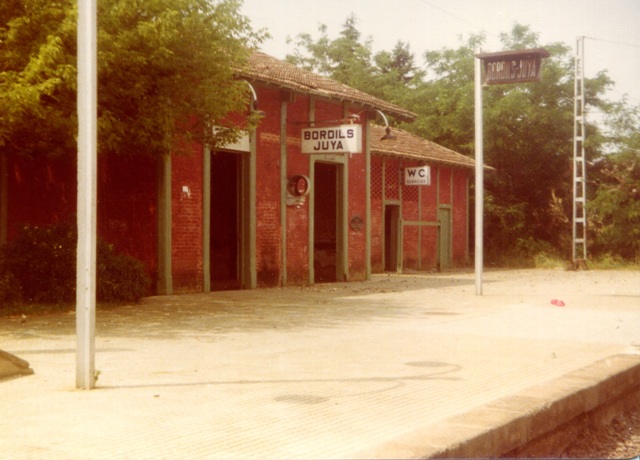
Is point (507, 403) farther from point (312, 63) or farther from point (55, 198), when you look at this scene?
point (312, 63)

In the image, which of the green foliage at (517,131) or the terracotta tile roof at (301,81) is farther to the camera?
the green foliage at (517,131)

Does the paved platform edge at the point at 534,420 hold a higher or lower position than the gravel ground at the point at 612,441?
higher

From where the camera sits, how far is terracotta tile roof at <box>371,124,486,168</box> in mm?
26781

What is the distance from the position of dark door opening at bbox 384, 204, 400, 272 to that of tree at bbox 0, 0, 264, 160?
47.9ft

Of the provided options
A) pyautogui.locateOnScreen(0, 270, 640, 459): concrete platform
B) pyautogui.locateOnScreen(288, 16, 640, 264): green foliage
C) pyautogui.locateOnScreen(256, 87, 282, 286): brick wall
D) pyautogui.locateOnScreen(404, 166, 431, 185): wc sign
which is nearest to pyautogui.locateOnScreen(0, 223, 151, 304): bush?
pyautogui.locateOnScreen(0, 270, 640, 459): concrete platform

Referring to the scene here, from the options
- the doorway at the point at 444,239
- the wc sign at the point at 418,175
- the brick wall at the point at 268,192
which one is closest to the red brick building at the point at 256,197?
the brick wall at the point at 268,192

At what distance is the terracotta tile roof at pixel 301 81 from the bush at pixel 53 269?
482cm

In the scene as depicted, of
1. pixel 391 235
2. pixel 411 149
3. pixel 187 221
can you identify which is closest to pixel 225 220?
A: pixel 187 221

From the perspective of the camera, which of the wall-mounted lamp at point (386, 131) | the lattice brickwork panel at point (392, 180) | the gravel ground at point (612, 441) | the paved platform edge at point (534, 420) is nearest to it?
the paved platform edge at point (534, 420)

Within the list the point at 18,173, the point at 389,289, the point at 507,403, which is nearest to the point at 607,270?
the point at 389,289

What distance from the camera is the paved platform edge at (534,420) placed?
13.4 feet

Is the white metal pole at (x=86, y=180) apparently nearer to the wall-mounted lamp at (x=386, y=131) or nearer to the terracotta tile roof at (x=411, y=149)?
the wall-mounted lamp at (x=386, y=131)

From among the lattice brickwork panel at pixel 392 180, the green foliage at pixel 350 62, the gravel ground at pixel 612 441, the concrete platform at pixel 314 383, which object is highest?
the green foliage at pixel 350 62

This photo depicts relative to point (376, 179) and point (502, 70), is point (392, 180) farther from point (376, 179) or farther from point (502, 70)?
point (502, 70)
